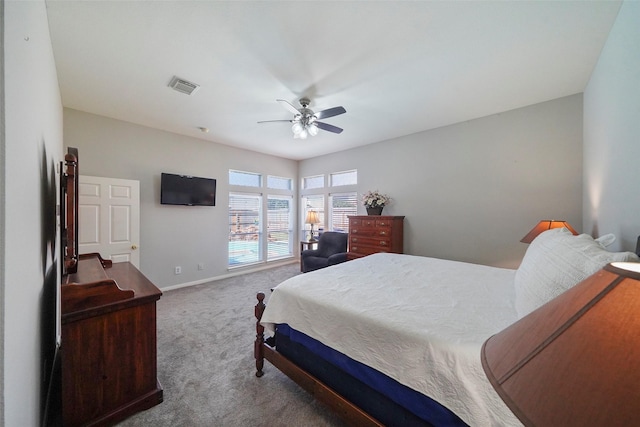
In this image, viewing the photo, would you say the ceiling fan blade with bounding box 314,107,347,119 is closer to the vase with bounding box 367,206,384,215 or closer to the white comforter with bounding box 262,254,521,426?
the white comforter with bounding box 262,254,521,426

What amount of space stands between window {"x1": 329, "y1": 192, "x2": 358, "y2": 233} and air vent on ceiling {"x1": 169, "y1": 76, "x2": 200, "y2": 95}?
3.33 m

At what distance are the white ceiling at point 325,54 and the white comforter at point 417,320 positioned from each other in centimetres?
192

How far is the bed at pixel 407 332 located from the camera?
98cm

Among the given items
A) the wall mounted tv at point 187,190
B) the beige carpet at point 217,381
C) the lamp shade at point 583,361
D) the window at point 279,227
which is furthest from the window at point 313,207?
the lamp shade at point 583,361

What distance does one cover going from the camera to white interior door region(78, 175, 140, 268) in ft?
10.1

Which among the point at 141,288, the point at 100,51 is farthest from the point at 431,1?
the point at 141,288

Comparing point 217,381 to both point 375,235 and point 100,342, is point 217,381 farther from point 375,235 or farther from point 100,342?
point 375,235

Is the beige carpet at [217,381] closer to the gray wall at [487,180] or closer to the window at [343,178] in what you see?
the gray wall at [487,180]

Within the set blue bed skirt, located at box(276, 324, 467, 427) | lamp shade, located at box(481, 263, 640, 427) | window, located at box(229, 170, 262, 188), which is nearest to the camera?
lamp shade, located at box(481, 263, 640, 427)

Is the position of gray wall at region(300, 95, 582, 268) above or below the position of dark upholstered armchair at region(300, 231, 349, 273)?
above

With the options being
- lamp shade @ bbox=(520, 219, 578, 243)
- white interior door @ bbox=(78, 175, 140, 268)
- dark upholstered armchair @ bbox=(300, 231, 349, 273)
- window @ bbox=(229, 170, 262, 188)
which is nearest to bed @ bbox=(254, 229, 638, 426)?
lamp shade @ bbox=(520, 219, 578, 243)

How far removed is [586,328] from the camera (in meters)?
0.35

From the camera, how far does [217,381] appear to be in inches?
72.7

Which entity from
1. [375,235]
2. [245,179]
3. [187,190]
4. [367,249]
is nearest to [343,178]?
[375,235]
